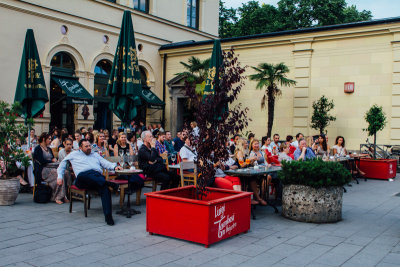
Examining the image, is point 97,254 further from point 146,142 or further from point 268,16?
point 268,16

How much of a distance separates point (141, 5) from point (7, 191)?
50.5 feet

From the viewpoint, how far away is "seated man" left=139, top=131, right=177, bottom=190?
27.5 feet

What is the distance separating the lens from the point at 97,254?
16.0 feet

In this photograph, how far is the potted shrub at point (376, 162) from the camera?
42.1 ft

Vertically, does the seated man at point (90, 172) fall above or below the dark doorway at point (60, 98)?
below

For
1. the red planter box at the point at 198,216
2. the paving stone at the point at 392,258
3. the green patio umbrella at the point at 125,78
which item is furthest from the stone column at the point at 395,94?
the red planter box at the point at 198,216

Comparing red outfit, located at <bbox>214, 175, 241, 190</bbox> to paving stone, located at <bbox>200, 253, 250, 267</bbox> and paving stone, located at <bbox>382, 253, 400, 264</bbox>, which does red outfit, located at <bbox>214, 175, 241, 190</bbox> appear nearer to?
paving stone, located at <bbox>200, 253, 250, 267</bbox>

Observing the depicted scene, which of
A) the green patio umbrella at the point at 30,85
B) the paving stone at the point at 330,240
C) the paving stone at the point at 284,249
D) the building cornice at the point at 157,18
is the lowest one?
the paving stone at the point at 330,240

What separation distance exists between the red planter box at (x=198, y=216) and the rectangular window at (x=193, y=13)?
1914cm

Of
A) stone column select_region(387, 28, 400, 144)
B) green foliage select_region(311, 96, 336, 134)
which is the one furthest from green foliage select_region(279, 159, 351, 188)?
stone column select_region(387, 28, 400, 144)

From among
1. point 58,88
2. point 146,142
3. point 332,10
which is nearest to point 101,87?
point 58,88

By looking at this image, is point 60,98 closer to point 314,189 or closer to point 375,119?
point 375,119

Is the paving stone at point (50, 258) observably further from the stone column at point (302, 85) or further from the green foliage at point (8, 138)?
the stone column at point (302, 85)

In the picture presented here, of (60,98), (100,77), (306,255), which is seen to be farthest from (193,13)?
(306,255)
